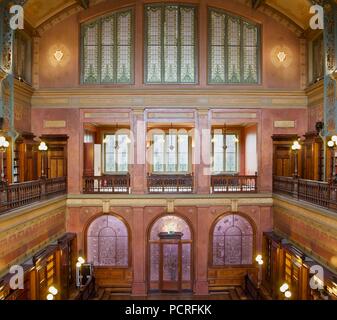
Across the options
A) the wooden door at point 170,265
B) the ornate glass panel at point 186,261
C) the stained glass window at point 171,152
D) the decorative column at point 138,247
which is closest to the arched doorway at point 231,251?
the ornate glass panel at point 186,261

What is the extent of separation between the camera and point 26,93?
1681 centimetres

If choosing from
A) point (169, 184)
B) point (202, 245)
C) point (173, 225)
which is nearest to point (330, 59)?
point (169, 184)

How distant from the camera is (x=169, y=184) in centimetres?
1808

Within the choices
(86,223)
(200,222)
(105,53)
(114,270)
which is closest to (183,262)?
(200,222)

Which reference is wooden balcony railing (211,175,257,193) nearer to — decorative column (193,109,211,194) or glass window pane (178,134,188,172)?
decorative column (193,109,211,194)

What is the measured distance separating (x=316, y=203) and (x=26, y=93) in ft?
40.9

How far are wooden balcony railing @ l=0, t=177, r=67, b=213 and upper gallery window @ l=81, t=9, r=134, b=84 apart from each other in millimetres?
4986

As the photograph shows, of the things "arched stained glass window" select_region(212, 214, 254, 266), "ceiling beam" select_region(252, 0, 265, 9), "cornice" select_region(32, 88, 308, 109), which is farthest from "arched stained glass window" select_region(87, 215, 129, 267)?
"ceiling beam" select_region(252, 0, 265, 9)

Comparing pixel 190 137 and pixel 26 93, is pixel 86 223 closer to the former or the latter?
pixel 26 93

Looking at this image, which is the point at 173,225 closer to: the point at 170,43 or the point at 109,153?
the point at 109,153

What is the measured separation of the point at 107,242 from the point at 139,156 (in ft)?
13.5

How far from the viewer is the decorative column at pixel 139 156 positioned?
57.2ft

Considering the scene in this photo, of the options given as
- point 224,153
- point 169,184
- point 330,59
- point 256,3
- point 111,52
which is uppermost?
point 256,3

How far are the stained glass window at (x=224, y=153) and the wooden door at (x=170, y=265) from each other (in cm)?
625
